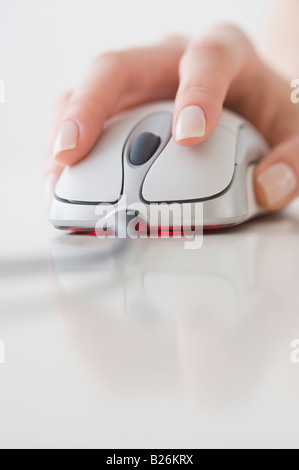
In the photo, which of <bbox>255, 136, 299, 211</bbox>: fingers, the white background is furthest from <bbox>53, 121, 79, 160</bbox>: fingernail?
the white background

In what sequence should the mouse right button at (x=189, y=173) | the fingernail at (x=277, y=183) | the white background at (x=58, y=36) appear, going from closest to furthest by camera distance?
the mouse right button at (x=189, y=173) < the fingernail at (x=277, y=183) < the white background at (x=58, y=36)

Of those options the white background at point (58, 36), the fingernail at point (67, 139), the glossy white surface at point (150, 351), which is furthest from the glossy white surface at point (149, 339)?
the white background at point (58, 36)

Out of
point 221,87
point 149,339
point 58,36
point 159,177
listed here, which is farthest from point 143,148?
point 58,36

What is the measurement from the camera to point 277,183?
66 centimetres

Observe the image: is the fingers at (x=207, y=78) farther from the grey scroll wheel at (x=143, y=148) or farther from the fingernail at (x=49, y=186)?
the fingernail at (x=49, y=186)

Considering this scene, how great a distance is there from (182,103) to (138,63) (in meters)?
0.27

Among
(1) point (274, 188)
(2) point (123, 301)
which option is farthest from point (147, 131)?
(2) point (123, 301)

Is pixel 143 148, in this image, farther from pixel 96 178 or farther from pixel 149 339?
pixel 149 339

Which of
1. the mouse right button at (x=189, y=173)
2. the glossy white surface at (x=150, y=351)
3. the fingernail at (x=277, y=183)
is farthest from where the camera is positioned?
the fingernail at (x=277, y=183)

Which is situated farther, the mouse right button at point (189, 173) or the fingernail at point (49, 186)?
the fingernail at point (49, 186)

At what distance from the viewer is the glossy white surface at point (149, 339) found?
8.7 inches

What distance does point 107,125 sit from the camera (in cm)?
70

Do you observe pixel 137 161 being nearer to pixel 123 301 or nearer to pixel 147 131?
pixel 147 131

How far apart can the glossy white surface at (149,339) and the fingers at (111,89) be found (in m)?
0.13
